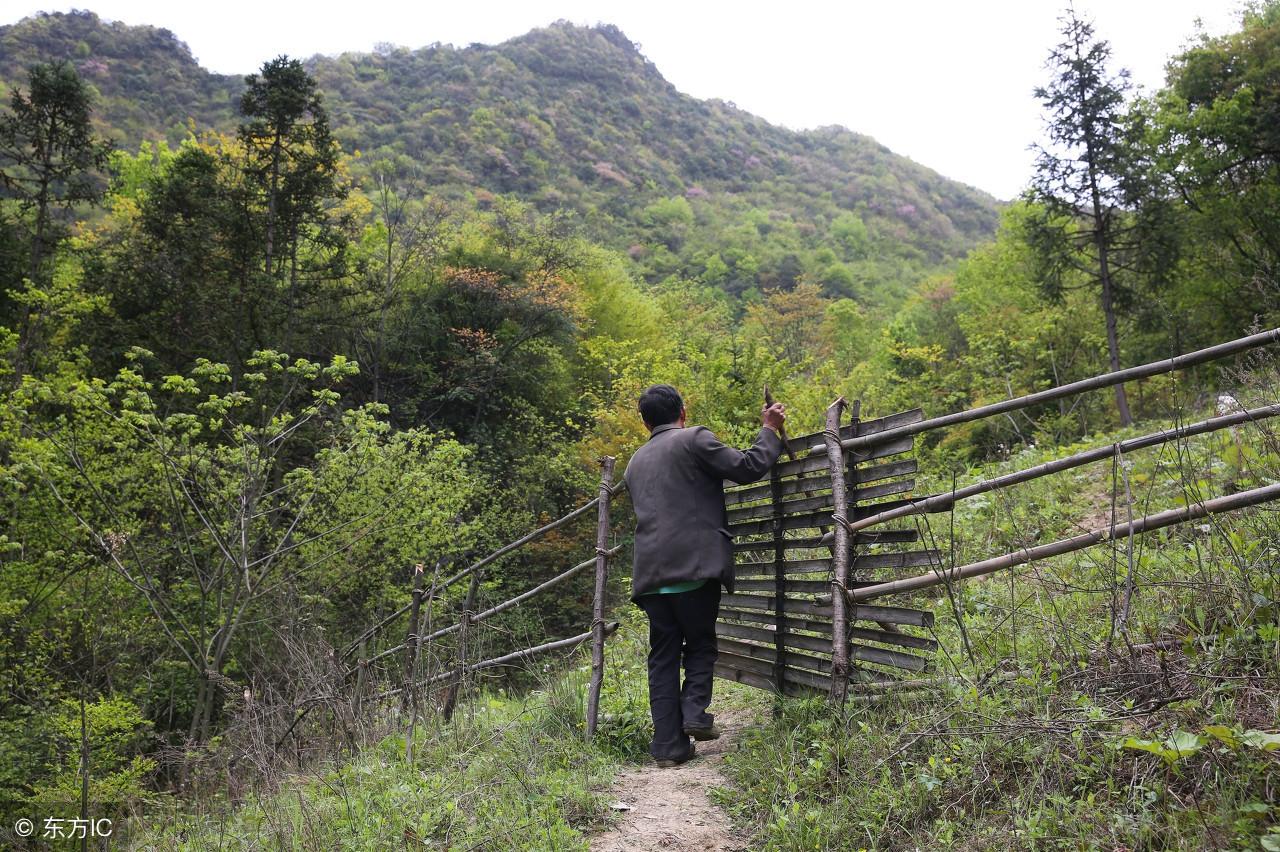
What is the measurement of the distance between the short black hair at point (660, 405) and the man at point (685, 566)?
272 millimetres

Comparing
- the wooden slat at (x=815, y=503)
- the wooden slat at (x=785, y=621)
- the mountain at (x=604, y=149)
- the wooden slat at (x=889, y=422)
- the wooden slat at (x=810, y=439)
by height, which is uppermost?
the mountain at (x=604, y=149)

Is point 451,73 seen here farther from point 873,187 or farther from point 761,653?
point 761,653

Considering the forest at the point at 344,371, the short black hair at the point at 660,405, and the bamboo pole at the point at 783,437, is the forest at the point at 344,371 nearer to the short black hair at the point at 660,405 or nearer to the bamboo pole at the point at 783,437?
the bamboo pole at the point at 783,437

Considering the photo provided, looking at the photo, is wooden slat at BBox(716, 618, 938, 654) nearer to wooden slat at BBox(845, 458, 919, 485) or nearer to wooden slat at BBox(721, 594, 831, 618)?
wooden slat at BBox(721, 594, 831, 618)

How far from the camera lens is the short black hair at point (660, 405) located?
14.3 ft

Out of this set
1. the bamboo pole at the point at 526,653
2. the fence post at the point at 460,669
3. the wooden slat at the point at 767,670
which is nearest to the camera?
the wooden slat at the point at 767,670

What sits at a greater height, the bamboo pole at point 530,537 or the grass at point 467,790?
the bamboo pole at point 530,537

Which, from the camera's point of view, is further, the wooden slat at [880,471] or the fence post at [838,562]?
the fence post at [838,562]

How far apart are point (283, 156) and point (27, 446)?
8.46 meters

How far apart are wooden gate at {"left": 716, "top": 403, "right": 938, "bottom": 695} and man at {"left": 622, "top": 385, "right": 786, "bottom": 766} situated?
356 millimetres

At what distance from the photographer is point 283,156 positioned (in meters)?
17.0

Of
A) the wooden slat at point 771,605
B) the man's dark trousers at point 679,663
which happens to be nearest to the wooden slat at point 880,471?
the wooden slat at point 771,605

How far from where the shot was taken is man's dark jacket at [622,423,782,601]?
385 cm

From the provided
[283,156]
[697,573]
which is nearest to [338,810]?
[697,573]
